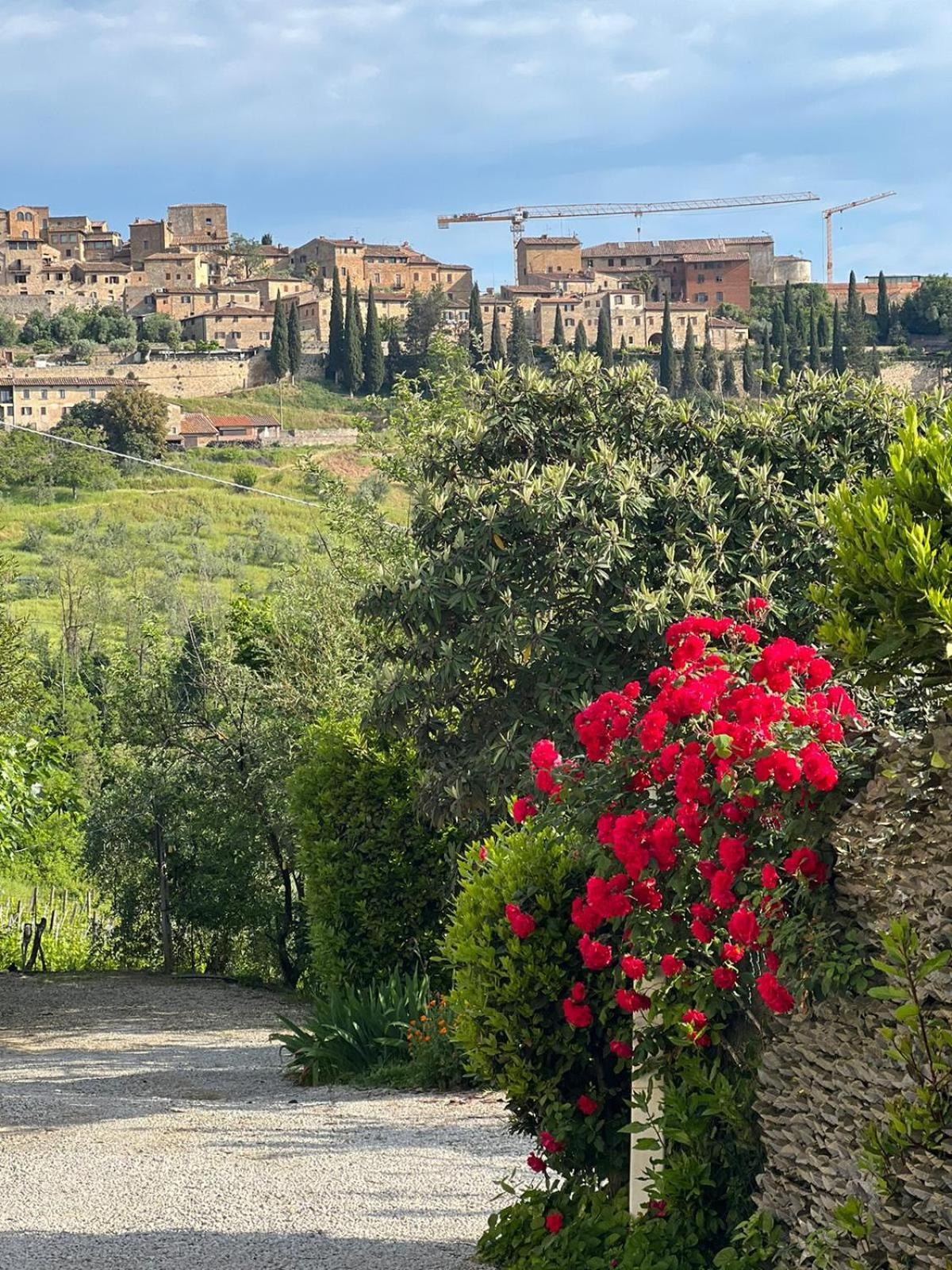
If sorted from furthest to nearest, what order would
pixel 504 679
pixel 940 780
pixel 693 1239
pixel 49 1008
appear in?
pixel 49 1008
pixel 504 679
pixel 693 1239
pixel 940 780

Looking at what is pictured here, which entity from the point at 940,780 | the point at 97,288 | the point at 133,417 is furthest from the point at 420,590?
the point at 97,288

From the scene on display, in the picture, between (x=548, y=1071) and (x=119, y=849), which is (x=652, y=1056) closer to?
(x=548, y=1071)

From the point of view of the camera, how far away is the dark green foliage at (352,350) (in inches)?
3472

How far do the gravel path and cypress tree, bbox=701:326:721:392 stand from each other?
82636 mm

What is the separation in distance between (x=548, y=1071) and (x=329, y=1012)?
3949 mm

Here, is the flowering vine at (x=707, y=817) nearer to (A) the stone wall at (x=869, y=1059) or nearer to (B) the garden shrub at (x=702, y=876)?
(B) the garden shrub at (x=702, y=876)

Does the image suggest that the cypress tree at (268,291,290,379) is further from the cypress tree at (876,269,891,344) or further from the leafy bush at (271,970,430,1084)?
the leafy bush at (271,970,430,1084)

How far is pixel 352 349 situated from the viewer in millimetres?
89812

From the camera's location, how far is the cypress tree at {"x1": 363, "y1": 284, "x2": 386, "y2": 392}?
8888 centimetres

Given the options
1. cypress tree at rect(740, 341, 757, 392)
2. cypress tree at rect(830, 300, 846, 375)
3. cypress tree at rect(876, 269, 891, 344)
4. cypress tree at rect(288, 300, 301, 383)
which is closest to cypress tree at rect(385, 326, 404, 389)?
cypress tree at rect(288, 300, 301, 383)

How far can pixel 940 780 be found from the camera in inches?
116

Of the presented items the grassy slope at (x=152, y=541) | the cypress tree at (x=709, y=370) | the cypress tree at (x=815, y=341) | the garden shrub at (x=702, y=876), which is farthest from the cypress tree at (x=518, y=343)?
the garden shrub at (x=702, y=876)

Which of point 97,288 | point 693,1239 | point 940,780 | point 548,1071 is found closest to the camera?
point 940,780

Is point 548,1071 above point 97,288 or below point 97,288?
below
